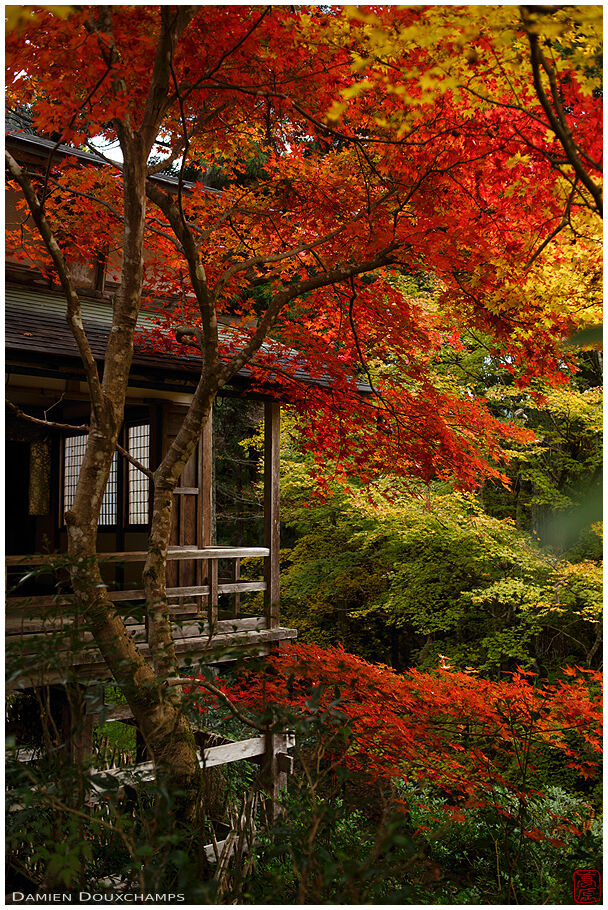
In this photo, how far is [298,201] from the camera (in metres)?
6.11

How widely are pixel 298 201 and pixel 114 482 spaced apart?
16.2 feet

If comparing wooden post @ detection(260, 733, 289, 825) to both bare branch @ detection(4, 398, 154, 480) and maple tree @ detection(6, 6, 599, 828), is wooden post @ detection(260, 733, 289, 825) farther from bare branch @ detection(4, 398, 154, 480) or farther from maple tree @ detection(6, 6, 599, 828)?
bare branch @ detection(4, 398, 154, 480)

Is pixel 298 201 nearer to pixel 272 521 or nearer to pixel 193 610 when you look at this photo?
pixel 272 521

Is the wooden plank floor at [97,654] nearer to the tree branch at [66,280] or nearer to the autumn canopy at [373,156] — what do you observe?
the tree branch at [66,280]

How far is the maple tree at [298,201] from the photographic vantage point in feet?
12.4

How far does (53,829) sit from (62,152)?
838 cm

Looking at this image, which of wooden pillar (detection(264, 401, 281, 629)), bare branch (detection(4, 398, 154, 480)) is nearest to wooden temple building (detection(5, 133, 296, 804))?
wooden pillar (detection(264, 401, 281, 629))

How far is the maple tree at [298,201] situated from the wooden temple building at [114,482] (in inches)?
37.1

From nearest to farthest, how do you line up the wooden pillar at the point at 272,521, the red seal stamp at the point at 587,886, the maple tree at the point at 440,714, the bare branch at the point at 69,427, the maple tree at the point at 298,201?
1. the maple tree at the point at 298,201
2. the red seal stamp at the point at 587,886
3. the bare branch at the point at 69,427
4. the maple tree at the point at 440,714
5. the wooden pillar at the point at 272,521

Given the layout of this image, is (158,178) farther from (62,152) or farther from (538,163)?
(538,163)

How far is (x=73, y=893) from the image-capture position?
2.90 m

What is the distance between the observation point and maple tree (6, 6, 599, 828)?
3.79 metres

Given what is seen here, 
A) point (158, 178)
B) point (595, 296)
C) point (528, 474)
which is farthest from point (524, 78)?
point (528, 474)

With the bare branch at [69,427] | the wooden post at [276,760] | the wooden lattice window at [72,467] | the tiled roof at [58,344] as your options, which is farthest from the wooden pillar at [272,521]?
the wooden lattice window at [72,467]
